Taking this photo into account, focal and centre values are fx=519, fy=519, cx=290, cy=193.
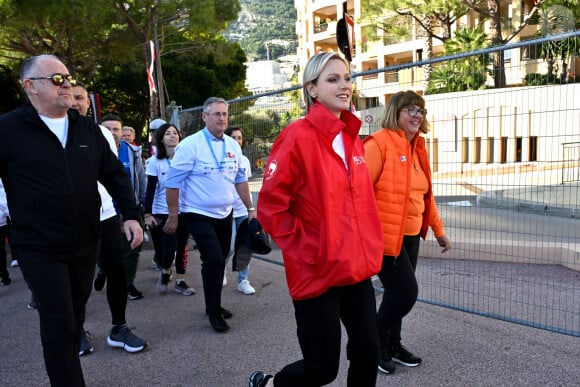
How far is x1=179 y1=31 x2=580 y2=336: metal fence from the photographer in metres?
4.01

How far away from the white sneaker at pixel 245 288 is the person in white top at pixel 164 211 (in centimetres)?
53

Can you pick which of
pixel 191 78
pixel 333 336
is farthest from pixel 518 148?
pixel 191 78

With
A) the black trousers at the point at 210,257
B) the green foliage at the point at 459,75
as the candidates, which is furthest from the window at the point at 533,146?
the black trousers at the point at 210,257

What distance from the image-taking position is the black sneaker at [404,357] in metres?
3.74

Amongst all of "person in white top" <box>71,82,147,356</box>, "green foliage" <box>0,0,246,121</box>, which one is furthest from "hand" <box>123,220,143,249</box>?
"green foliage" <box>0,0,246,121</box>

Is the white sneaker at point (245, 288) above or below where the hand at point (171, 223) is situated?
below

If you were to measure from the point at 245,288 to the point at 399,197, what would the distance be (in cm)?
291

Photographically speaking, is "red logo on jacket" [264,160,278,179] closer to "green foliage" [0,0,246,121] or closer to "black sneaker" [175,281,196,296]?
"black sneaker" [175,281,196,296]

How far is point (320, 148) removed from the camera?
2.56 m

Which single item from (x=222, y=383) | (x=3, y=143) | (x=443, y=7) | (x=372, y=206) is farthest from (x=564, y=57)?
(x=443, y=7)

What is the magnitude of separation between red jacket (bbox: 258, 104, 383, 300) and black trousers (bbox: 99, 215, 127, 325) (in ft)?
6.46

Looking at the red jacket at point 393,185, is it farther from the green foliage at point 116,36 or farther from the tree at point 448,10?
the tree at point 448,10

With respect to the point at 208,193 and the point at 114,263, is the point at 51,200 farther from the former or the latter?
the point at 208,193

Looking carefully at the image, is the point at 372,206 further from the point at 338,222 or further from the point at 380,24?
the point at 380,24
